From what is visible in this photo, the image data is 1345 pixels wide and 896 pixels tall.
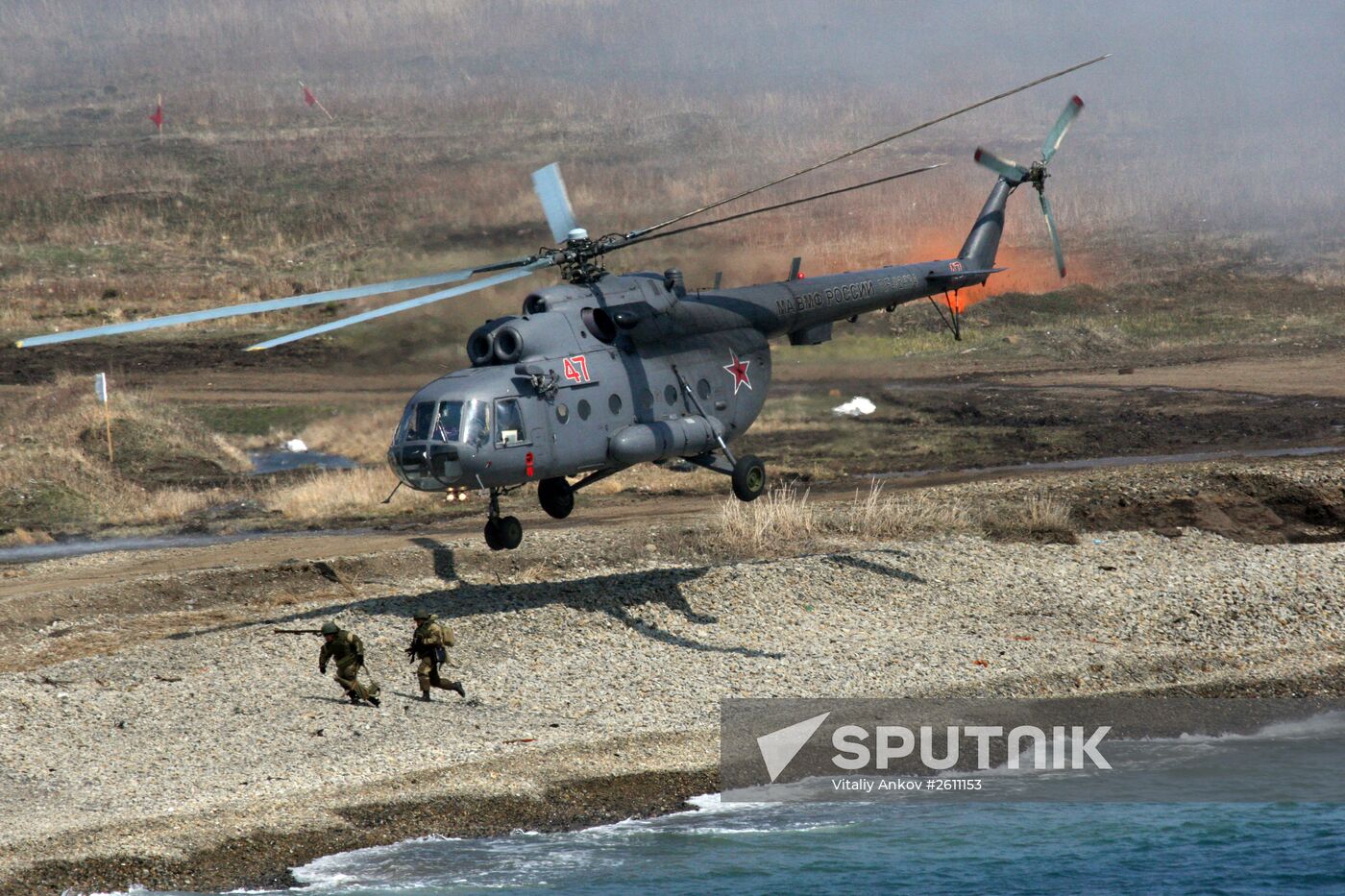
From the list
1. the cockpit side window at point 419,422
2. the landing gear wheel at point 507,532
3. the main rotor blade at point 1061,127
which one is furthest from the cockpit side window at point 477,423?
the main rotor blade at point 1061,127

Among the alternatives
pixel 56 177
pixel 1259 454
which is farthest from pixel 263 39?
pixel 1259 454

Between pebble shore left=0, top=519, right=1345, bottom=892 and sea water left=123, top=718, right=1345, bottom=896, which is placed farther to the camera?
pebble shore left=0, top=519, right=1345, bottom=892

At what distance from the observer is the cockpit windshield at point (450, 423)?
20641mm

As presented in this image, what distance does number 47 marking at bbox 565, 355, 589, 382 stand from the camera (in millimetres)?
22109

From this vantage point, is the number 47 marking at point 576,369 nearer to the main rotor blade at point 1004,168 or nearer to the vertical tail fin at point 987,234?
the vertical tail fin at point 987,234

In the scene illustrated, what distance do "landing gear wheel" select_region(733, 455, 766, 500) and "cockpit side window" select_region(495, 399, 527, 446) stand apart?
3.91 meters

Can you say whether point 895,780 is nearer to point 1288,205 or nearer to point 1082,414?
point 1082,414

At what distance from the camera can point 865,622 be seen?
25.7 metres

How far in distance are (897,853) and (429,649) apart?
22.1 feet

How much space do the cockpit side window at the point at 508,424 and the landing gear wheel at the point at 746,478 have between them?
3909mm

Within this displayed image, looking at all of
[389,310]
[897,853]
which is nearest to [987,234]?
[389,310]

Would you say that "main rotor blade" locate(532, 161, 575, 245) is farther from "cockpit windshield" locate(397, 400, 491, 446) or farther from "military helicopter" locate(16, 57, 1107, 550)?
"cockpit windshield" locate(397, 400, 491, 446)

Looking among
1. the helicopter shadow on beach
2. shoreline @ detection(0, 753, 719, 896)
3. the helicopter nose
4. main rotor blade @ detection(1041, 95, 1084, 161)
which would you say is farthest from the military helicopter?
main rotor blade @ detection(1041, 95, 1084, 161)

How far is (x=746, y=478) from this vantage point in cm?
2377
